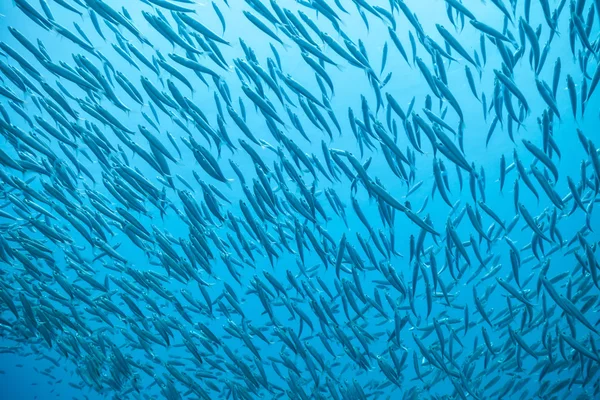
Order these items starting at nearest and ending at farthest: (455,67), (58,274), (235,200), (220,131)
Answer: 1. (220,131)
2. (58,274)
3. (455,67)
4. (235,200)

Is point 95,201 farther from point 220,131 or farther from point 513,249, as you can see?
point 513,249

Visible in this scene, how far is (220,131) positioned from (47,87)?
78.6 inches

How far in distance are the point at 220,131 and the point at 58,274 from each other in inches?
139

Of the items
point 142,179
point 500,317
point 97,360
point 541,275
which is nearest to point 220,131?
point 142,179

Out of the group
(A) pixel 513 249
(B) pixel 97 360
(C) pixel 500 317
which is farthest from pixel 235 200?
(A) pixel 513 249

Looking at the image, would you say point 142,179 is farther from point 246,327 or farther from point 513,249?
point 513,249

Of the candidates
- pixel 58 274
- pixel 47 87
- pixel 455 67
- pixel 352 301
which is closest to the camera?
pixel 47 87

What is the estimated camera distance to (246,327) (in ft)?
22.5

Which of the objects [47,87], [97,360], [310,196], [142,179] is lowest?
[97,360]

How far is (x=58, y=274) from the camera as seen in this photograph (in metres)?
6.22

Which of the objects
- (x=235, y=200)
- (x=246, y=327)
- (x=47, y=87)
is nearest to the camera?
(x=47, y=87)

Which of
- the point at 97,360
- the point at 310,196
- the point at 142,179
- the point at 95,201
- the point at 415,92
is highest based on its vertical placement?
the point at 415,92

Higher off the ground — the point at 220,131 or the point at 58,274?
the point at 220,131

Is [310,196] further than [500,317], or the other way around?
[500,317]
